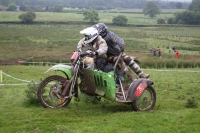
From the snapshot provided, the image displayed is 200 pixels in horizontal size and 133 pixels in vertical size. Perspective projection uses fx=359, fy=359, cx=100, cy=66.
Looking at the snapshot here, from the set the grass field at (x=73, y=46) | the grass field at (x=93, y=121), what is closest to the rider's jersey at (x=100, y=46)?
the grass field at (x=93, y=121)

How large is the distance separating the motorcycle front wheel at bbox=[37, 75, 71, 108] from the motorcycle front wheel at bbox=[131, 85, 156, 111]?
194cm

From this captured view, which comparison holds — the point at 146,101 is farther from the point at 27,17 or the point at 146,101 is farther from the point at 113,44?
the point at 27,17

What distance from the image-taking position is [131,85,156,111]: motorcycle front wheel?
1008 centimetres

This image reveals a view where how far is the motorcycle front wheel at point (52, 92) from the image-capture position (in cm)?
970

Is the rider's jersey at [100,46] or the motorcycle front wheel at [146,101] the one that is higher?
the rider's jersey at [100,46]

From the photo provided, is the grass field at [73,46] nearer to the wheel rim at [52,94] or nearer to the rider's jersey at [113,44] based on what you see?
the rider's jersey at [113,44]

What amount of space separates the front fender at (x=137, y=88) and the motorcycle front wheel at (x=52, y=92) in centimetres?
176

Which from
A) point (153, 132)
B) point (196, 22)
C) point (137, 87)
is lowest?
point (153, 132)

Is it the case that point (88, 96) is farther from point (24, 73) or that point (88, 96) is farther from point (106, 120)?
point (24, 73)

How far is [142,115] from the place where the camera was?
29.7ft

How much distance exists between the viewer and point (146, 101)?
10.3 meters

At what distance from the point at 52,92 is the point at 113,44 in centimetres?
222

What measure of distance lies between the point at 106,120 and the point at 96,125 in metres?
0.52

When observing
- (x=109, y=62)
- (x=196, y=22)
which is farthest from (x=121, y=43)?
(x=196, y=22)
